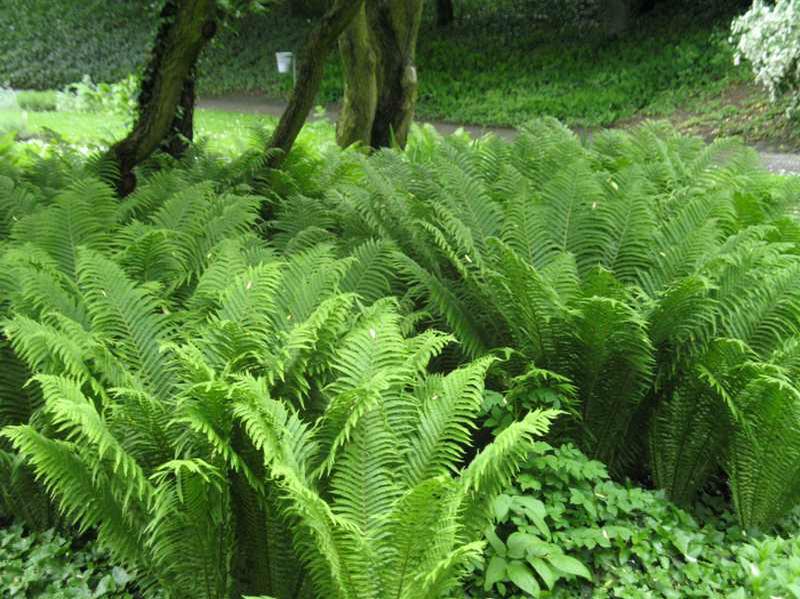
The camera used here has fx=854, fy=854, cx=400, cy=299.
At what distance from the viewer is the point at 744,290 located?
3.81 metres

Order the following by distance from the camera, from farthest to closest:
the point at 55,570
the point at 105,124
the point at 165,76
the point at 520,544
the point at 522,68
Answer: the point at 522,68
the point at 105,124
the point at 165,76
the point at 55,570
the point at 520,544

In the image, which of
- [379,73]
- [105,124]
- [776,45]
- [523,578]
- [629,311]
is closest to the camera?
[523,578]

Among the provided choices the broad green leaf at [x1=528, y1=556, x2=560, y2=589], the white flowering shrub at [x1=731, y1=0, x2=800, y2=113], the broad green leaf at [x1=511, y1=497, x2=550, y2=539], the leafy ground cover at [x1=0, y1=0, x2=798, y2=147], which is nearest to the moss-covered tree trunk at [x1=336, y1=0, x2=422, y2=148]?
the broad green leaf at [x1=511, y1=497, x2=550, y2=539]

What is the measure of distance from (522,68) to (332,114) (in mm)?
5070

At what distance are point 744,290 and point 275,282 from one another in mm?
2071

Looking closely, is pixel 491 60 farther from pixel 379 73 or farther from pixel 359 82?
pixel 359 82

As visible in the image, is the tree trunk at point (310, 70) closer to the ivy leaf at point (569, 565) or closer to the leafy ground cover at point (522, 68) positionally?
the ivy leaf at point (569, 565)

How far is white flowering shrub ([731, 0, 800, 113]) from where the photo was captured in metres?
13.4

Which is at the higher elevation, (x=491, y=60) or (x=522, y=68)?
(x=491, y=60)

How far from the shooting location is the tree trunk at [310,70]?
632 cm

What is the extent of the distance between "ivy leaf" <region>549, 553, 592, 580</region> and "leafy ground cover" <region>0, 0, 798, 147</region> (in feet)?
44.3

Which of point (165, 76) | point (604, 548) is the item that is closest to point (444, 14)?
point (165, 76)

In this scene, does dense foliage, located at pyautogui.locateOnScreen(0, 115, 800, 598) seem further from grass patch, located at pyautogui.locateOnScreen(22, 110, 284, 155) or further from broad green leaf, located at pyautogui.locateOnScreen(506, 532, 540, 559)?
grass patch, located at pyautogui.locateOnScreen(22, 110, 284, 155)

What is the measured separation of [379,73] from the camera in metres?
8.23
